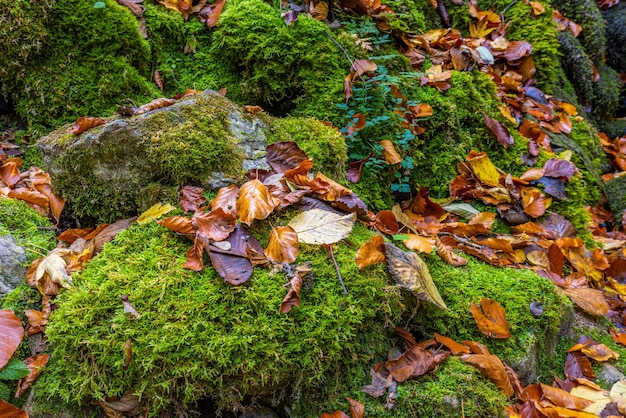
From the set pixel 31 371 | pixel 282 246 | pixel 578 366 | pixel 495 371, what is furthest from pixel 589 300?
pixel 31 371

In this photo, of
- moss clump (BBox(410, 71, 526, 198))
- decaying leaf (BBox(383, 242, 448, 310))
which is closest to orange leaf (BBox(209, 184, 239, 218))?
decaying leaf (BBox(383, 242, 448, 310))

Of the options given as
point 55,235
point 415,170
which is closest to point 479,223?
point 415,170

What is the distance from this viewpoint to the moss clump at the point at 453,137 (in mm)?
3533

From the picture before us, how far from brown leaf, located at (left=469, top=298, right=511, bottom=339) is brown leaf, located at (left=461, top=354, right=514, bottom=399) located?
226mm

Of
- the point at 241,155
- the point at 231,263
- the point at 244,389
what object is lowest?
the point at 244,389

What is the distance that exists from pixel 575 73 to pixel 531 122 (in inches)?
85.3

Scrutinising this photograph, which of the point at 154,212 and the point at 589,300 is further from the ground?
the point at 154,212

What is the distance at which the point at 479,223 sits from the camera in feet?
10.7

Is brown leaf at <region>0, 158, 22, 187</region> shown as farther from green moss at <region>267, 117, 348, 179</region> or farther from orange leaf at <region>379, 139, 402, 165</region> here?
orange leaf at <region>379, 139, 402, 165</region>

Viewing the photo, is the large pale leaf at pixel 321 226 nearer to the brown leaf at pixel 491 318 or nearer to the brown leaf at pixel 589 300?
the brown leaf at pixel 491 318

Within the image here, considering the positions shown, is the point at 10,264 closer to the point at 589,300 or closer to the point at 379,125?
the point at 379,125

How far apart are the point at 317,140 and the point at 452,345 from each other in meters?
1.47

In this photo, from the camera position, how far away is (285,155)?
2.57 metres

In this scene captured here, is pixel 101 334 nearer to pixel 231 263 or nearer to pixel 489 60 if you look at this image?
pixel 231 263
